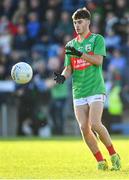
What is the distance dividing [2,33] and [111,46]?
3980 millimetres

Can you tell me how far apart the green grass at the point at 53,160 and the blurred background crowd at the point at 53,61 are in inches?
107

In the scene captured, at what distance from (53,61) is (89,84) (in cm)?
1138

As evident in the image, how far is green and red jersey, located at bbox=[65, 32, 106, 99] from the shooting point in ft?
38.7

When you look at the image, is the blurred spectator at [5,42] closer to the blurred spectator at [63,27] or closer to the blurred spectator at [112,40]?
the blurred spectator at [63,27]

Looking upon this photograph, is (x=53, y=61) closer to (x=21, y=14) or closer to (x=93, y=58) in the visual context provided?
(x=21, y=14)

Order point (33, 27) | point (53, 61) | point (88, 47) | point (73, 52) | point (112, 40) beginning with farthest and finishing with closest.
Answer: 1. point (33, 27)
2. point (112, 40)
3. point (53, 61)
4. point (88, 47)
5. point (73, 52)

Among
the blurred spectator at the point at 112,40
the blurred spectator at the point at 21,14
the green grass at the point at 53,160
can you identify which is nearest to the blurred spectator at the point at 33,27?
the blurred spectator at the point at 21,14

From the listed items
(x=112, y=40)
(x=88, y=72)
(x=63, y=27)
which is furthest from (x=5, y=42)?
(x=88, y=72)

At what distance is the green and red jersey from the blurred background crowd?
10.9 m

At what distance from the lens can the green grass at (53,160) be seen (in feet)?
36.0

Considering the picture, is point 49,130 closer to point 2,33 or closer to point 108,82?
point 108,82

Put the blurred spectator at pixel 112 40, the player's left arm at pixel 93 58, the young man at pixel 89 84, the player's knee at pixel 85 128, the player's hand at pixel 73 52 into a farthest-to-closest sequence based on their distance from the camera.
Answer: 1. the blurred spectator at pixel 112 40
2. the player's knee at pixel 85 128
3. the young man at pixel 89 84
4. the player's left arm at pixel 93 58
5. the player's hand at pixel 73 52

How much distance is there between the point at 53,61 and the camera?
23125mm

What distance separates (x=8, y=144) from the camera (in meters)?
18.9
